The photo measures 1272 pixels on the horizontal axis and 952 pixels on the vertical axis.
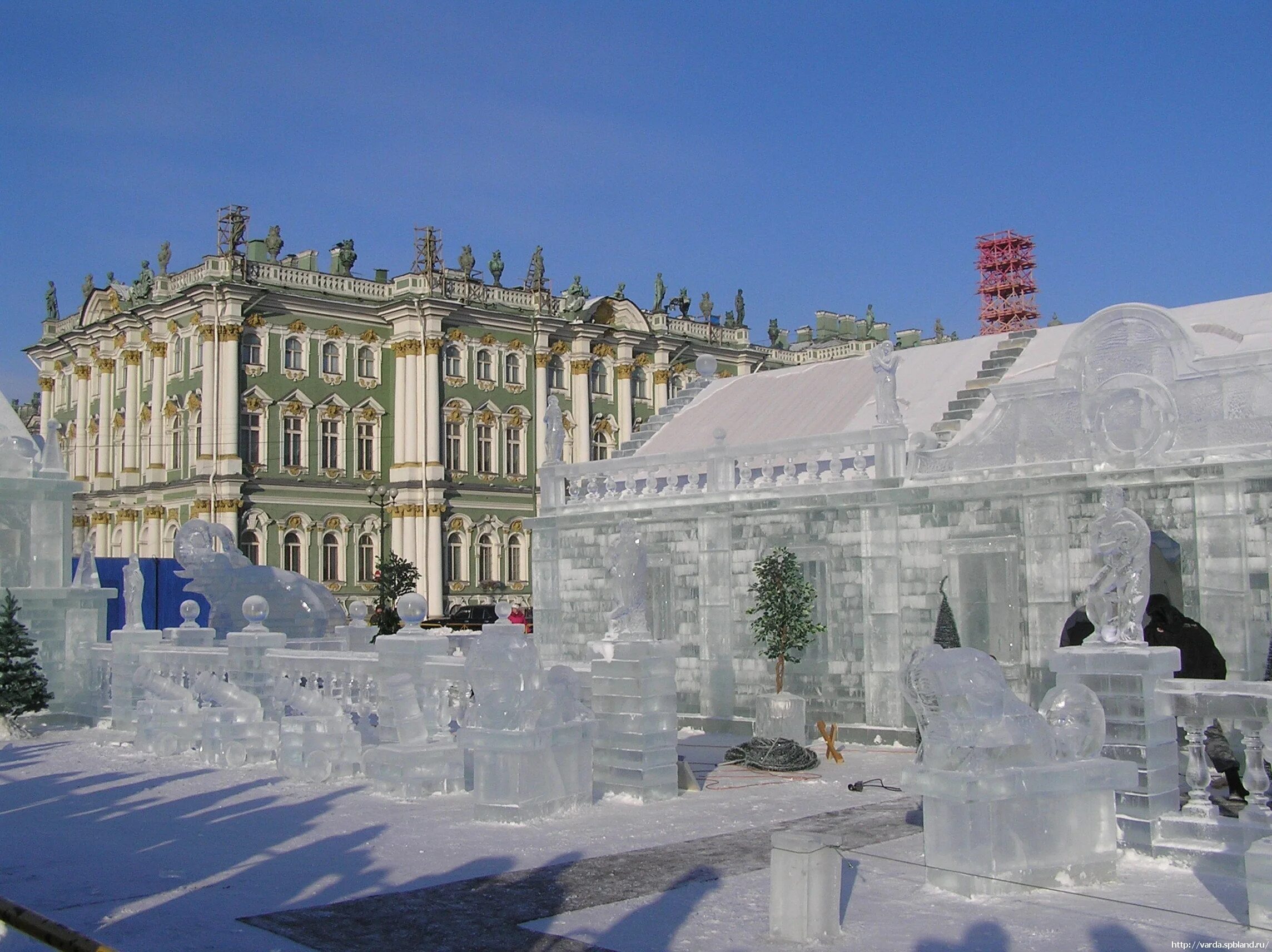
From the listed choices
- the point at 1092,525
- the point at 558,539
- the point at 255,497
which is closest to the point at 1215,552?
A: the point at 1092,525

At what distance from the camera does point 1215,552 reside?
15.2 metres

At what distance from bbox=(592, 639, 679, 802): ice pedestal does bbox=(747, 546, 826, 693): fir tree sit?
506cm

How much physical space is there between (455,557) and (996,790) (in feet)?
141

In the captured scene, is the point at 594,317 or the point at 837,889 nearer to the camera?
the point at 837,889

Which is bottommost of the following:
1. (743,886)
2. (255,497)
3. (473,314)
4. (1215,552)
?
(743,886)

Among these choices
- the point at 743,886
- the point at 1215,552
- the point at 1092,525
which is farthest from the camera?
the point at 1215,552

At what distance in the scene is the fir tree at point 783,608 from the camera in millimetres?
18469

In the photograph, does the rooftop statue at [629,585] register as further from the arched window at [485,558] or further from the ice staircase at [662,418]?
the arched window at [485,558]

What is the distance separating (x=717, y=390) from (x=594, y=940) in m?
20.8

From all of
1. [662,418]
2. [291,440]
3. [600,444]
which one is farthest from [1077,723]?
[600,444]

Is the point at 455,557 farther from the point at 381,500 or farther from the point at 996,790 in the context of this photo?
the point at 996,790

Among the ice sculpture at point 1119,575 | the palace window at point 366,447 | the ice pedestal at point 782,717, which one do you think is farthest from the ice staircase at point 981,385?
the palace window at point 366,447

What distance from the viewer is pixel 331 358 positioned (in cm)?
4997

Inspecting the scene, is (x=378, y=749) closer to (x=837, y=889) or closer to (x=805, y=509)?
(x=837, y=889)
